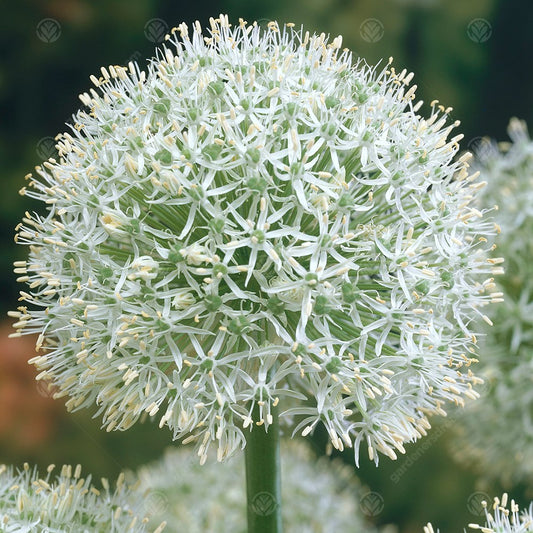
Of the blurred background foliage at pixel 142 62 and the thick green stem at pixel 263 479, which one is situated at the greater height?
the blurred background foliage at pixel 142 62

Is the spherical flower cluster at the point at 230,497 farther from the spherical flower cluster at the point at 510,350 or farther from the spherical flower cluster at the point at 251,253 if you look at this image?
the spherical flower cluster at the point at 251,253

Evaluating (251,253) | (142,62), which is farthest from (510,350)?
(142,62)

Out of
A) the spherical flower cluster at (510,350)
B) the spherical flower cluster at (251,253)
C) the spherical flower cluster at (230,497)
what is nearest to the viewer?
the spherical flower cluster at (251,253)

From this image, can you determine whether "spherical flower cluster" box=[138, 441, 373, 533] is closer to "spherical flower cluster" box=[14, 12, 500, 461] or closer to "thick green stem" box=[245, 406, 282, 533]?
"thick green stem" box=[245, 406, 282, 533]

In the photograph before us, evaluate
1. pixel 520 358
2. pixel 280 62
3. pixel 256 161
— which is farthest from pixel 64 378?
pixel 520 358

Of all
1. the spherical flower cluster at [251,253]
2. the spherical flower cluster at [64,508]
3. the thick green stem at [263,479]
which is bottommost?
the spherical flower cluster at [64,508]

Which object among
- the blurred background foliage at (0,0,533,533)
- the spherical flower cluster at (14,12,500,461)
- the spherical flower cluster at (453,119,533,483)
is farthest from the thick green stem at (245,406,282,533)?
the blurred background foliage at (0,0,533,533)

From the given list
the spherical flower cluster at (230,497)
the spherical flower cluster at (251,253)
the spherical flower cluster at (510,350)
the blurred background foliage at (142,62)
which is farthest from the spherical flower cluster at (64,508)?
the blurred background foliage at (142,62)
